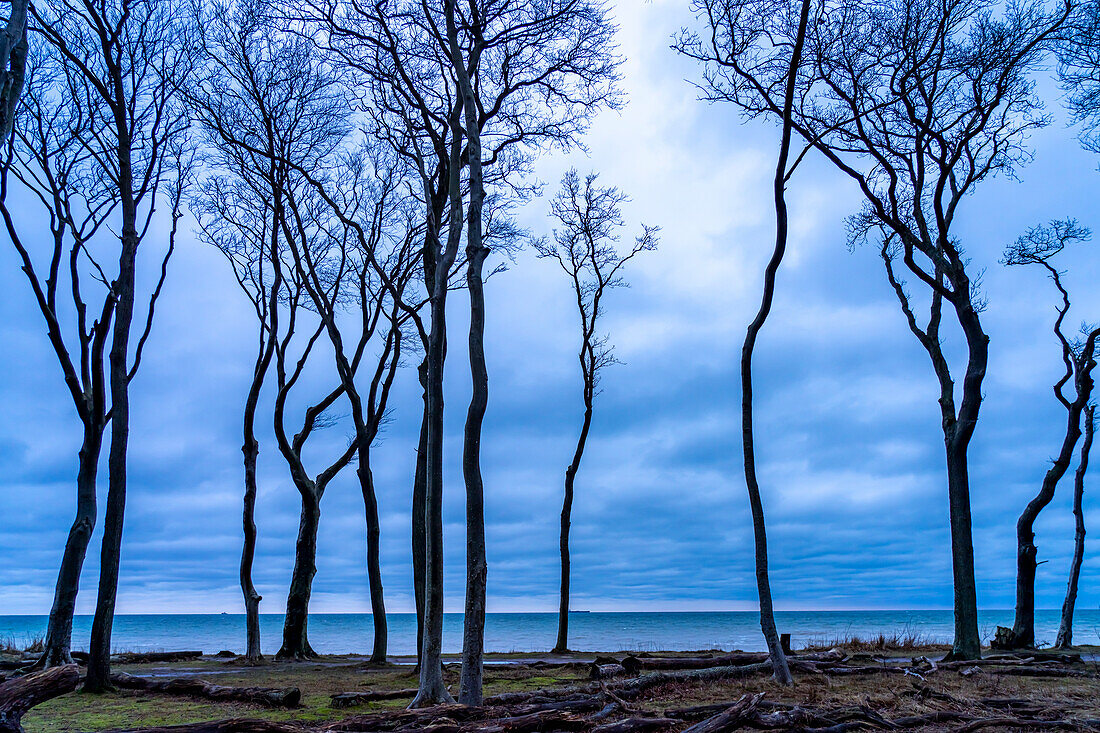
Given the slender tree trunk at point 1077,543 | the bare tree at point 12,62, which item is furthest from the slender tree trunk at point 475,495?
the slender tree trunk at point 1077,543

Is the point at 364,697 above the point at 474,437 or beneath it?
beneath

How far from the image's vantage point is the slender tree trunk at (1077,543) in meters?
17.8

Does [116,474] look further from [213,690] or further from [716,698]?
[716,698]

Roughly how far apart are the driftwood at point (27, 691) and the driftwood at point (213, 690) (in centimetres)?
374

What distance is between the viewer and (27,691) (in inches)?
202

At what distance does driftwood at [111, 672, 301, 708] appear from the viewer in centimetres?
882

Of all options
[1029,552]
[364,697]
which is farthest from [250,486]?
[1029,552]

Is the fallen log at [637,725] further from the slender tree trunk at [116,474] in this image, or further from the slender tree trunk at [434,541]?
the slender tree trunk at [116,474]

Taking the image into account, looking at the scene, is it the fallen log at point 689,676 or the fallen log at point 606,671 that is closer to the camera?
the fallen log at point 689,676

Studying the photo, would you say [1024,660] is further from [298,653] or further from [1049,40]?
[298,653]

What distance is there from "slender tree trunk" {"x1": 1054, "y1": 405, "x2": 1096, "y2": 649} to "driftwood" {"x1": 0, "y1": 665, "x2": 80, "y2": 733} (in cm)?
1991

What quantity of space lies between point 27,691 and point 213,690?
4.92 metres

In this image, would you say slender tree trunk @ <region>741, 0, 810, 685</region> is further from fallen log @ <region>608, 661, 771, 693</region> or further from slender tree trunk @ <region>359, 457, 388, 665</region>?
slender tree trunk @ <region>359, 457, 388, 665</region>

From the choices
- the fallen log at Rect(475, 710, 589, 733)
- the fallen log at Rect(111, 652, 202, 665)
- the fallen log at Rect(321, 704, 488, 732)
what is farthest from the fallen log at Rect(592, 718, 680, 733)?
the fallen log at Rect(111, 652, 202, 665)
